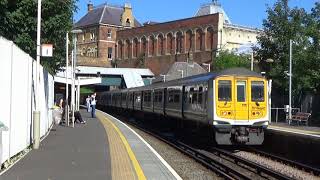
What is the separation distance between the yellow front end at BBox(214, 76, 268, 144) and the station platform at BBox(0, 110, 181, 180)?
9.90 ft

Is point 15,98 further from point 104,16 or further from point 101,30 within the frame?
point 104,16

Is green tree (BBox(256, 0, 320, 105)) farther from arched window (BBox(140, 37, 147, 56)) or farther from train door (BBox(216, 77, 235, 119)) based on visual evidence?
arched window (BBox(140, 37, 147, 56))

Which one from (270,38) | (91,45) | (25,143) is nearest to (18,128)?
(25,143)

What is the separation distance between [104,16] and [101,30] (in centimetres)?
468

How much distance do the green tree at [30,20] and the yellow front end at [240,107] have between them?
282 inches

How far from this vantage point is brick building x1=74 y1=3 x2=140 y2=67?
121875 mm

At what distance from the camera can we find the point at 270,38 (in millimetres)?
54094

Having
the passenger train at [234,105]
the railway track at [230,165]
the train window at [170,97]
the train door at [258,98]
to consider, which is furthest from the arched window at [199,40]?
the train door at [258,98]

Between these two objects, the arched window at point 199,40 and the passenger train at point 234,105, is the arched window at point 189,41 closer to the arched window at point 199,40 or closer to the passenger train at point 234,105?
the arched window at point 199,40

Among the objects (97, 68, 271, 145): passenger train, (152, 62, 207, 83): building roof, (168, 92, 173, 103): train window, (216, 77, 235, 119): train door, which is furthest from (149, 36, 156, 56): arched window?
(216, 77, 235, 119): train door

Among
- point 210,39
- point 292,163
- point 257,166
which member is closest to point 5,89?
point 257,166

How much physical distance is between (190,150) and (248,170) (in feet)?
19.6

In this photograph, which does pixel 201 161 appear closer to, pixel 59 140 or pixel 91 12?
pixel 59 140

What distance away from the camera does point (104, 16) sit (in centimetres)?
12606
